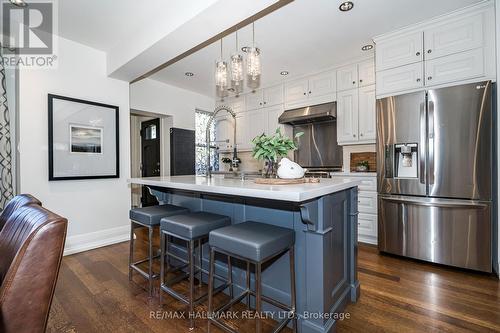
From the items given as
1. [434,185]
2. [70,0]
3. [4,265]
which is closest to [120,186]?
[70,0]

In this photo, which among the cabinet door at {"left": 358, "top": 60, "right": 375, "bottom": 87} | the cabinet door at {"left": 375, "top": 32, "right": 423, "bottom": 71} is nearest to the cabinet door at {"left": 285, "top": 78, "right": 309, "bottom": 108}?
the cabinet door at {"left": 358, "top": 60, "right": 375, "bottom": 87}

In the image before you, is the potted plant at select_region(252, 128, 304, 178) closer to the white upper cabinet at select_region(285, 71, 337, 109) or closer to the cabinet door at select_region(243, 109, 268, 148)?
the white upper cabinet at select_region(285, 71, 337, 109)

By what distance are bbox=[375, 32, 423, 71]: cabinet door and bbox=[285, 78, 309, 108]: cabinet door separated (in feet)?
4.26

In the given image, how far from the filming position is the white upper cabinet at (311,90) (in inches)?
149

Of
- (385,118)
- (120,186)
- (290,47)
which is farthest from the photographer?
(120,186)

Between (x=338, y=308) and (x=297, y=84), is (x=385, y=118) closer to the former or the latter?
(x=297, y=84)

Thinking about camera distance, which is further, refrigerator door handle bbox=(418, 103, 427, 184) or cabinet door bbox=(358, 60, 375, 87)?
cabinet door bbox=(358, 60, 375, 87)

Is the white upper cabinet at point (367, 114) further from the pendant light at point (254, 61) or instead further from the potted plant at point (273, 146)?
the potted plant at point (273, 146)

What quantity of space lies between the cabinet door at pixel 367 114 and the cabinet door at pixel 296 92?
0.92 meters

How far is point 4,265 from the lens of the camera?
0.92 metres

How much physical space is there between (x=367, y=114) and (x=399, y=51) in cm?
88

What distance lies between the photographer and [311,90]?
400 centimetres

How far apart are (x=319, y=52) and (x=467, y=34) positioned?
60.6 inches

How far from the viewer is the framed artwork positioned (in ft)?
9.34
